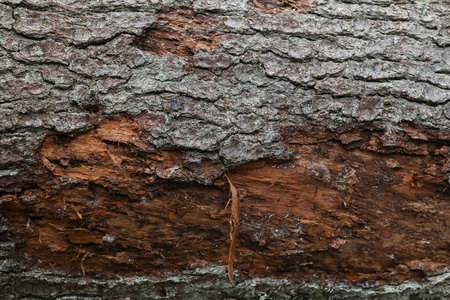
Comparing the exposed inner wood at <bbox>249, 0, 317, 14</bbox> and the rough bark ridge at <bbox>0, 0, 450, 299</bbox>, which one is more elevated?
the exposed inner wood at <bbox>249, 0, 317, 14</bbox>

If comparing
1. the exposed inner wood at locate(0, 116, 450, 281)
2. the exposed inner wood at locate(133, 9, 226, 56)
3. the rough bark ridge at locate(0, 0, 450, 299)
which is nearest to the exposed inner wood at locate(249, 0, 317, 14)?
the rough bark ridge at locate(0, 0, 450, 299)

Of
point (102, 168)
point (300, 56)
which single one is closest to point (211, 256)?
point (102, 168)

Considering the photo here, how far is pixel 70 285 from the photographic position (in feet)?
5.57

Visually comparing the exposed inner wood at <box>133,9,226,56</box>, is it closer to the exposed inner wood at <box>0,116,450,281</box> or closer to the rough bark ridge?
the rough bark ridge

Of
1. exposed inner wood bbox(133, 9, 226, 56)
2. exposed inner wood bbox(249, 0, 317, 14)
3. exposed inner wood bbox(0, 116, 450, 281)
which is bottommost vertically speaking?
exposed inner wood bbox(0, 116, 450, 281)

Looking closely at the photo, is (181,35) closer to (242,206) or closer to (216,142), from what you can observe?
(216,142)

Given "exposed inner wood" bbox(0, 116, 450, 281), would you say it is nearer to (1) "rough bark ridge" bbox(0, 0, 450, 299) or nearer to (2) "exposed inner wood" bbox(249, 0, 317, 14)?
(1) "rough bark ridge" bbox(0, 0, 450, 299)

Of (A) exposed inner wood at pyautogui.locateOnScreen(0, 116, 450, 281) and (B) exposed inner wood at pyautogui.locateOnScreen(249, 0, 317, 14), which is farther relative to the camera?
(B) exposed inner wood at pyautogui.locateOnScreen(249, 0, 317, 14)

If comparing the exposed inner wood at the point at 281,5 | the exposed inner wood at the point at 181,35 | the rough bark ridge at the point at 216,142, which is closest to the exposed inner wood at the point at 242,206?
the rough bark ridge at the point at 216,142

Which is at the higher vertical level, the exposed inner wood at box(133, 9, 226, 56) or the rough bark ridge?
the exposed inner wood at box(133, 9, 226, 56)

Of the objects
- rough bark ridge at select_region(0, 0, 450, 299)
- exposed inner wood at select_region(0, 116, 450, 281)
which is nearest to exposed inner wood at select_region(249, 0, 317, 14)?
rough bark ridge at select_region(0, 0, 450, 299)

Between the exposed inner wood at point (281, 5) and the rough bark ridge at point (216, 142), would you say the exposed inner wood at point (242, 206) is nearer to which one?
the rough bark ridge at point (216, 142)

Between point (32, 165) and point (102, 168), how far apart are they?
0.25 meters

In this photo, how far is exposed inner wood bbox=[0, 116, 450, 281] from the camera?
1.54 metres
